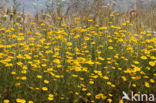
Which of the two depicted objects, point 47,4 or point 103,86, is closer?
point 103,86

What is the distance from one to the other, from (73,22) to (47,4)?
0.84 m

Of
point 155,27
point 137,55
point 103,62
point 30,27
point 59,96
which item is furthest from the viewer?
point 155,27

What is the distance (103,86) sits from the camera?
269cm

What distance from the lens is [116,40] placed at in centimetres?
388

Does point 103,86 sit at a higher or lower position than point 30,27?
lower

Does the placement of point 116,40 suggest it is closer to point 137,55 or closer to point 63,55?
point 137,55

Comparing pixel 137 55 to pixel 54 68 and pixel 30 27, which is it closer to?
pixel 54 68

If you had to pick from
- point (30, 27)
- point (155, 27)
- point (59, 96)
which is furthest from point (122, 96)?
point (155, 27)

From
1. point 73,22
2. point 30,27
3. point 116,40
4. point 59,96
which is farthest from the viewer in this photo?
point 73,22

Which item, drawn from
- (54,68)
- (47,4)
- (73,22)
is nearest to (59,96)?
(54,68)

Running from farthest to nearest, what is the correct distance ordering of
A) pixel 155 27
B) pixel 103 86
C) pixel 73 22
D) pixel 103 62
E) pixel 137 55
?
pixel 155 27
pixel 73 22
pixel 137 55
pixel 103 62
pixel 103 86

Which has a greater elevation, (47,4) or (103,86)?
(47,4)

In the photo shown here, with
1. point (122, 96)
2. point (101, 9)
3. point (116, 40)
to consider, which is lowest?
point (122, 96)

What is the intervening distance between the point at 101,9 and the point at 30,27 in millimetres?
1517
